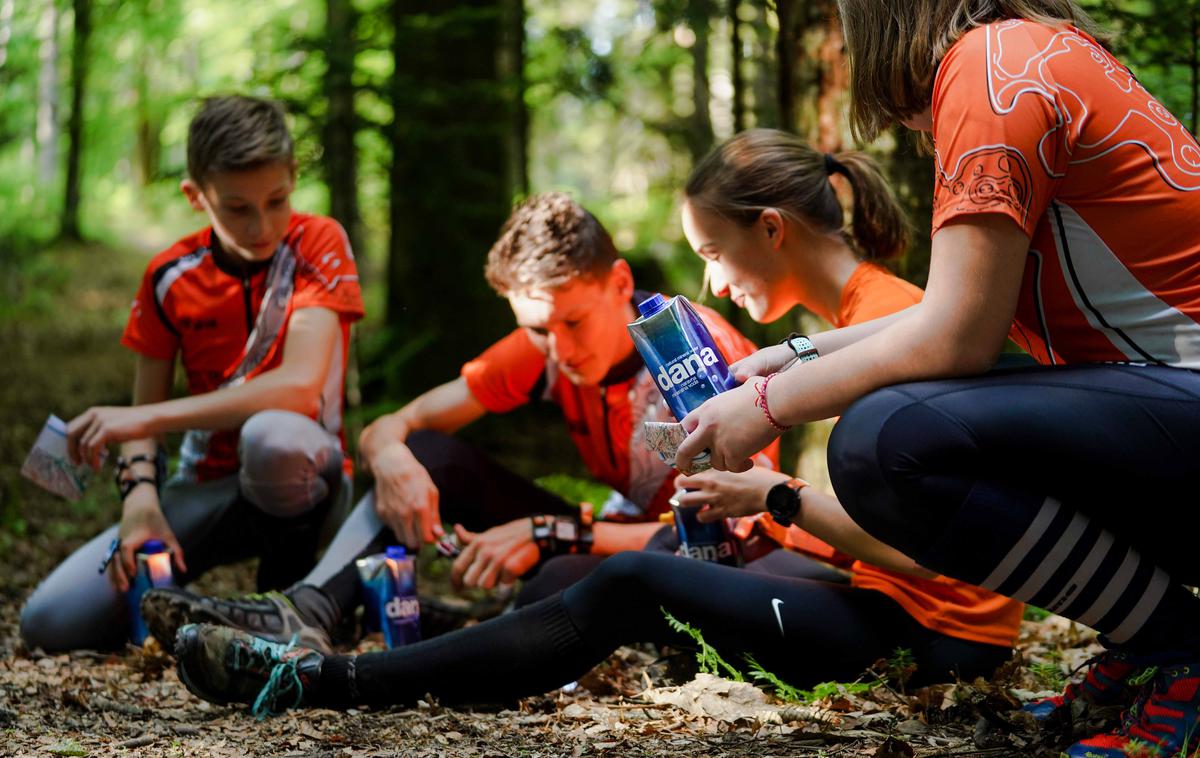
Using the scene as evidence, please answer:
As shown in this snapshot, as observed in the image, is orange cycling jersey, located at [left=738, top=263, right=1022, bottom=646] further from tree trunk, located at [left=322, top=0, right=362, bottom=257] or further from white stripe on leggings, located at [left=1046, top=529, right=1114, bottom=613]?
tree trunk, located at [left=322, top=0, right=362, bottom=257]

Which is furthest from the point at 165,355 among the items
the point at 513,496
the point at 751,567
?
the point at 751,567

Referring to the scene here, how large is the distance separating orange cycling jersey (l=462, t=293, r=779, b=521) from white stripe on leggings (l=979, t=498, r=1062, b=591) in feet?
5.00

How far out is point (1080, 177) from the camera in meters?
1.94

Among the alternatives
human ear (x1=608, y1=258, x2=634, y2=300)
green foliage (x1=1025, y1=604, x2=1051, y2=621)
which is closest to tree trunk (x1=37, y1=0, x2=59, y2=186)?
human ear (x1=608, y1=258, x2=634, y2=300)

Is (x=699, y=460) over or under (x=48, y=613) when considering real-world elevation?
over

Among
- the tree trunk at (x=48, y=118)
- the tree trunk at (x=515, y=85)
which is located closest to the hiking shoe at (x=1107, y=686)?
the tree trunk at (x=515, y=85)

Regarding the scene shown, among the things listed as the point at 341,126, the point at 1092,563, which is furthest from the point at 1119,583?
the point at 341,126

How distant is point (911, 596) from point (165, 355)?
2732 mm

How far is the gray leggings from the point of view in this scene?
349 cm

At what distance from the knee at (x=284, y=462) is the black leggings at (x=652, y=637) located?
103 cm

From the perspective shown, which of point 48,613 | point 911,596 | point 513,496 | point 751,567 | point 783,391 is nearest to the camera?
point 783,391

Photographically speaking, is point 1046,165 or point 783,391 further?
point 783,391

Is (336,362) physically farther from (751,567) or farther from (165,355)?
(751,567)

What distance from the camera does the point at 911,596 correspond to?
2643mm
